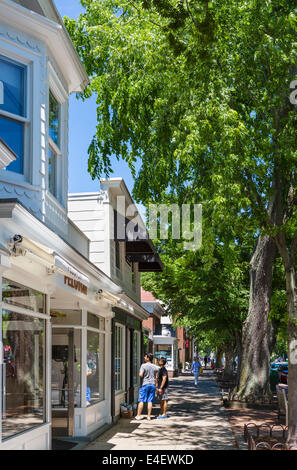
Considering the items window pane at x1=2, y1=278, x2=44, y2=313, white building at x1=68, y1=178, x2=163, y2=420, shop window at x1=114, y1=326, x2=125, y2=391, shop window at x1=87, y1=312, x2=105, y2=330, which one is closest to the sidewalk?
shop window at x1=114, y1=326, x2=125, y2=391

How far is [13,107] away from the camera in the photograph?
891 centimetres

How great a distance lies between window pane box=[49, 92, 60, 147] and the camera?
33.8 ft

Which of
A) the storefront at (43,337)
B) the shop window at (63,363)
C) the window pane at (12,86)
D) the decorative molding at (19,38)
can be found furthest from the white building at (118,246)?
the decorative molding at (19,38)

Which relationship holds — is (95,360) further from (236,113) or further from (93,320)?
(236,113)

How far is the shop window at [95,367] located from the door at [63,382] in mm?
697

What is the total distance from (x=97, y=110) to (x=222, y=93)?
5965mm

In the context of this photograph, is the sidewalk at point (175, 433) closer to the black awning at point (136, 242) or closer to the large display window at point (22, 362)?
the large display window at point (22, 362)

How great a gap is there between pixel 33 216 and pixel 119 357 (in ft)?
37.4

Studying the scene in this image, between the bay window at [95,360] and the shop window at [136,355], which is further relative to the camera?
the shop window at [136,355]

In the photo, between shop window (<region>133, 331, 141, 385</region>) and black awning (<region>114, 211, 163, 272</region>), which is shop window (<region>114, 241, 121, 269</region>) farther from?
shop window (<region>133, 331, 141, 385</region>)

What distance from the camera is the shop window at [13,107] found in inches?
344

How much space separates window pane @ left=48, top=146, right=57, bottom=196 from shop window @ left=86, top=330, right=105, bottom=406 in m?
4.29

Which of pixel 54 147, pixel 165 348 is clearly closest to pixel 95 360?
pixel 54 147

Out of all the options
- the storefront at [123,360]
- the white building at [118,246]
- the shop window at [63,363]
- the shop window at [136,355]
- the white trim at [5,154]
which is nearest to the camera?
the white trim at [5,154]
